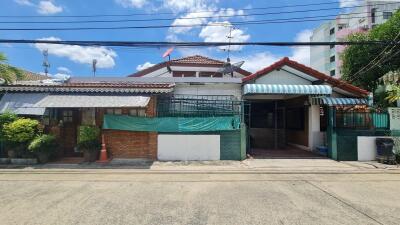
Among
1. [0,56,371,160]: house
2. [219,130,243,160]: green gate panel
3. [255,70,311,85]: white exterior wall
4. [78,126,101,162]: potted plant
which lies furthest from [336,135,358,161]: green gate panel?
[78,126,101,162]: potted plant

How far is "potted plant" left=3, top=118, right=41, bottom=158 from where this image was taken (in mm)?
11539

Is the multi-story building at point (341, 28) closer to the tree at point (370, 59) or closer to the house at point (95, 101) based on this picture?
the tree at point (370, 59)

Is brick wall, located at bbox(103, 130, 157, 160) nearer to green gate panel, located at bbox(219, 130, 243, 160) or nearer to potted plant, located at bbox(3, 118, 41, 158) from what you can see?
potted plant, located at bbox(3, 118, 41, 158)

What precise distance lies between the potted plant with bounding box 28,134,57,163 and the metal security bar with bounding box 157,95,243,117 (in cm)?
456

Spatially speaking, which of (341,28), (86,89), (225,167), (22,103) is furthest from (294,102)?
(341,28)

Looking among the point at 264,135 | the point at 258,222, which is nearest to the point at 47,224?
the point at 258,222

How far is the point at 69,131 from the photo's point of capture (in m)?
13.5

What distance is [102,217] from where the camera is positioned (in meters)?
5.55

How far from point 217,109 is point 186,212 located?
7.62 meters

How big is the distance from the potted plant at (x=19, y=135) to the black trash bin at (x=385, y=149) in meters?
14.7

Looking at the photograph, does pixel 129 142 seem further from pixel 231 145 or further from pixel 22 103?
pixel 22 103

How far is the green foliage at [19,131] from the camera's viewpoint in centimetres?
1153

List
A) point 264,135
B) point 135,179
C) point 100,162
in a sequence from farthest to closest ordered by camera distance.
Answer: point 264,135, point 100,162, point 135,179

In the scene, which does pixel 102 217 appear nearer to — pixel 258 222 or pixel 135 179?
pixel 258 222
